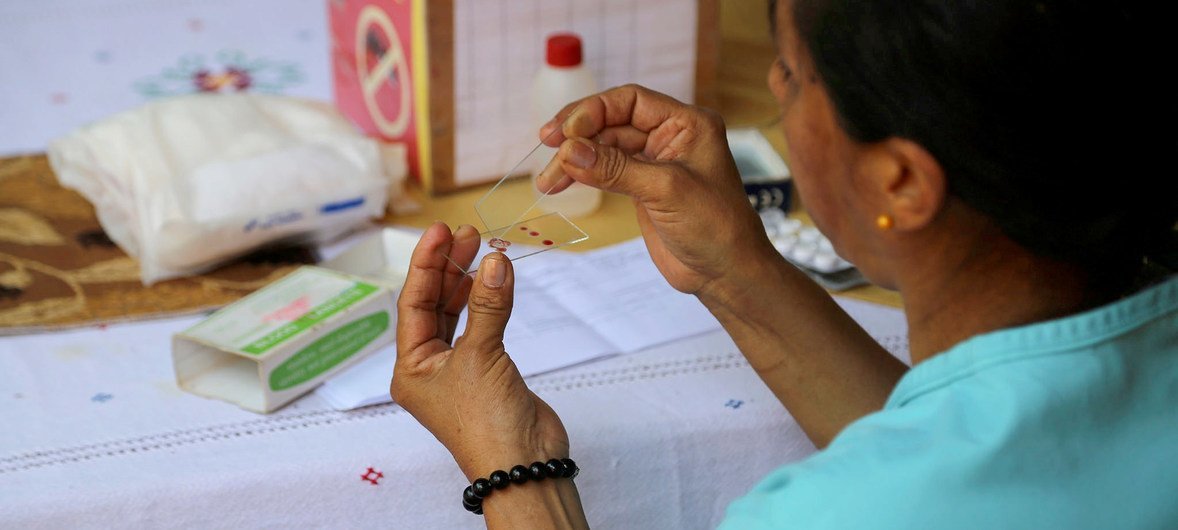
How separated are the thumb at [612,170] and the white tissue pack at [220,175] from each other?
1.39 feet

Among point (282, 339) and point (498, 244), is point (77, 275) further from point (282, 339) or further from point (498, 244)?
point (498, 244)

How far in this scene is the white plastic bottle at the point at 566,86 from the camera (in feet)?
4.35

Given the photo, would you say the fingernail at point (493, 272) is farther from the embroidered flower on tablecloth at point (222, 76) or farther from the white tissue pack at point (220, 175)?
the embroidered flower on tablecloth at point (222, 76)

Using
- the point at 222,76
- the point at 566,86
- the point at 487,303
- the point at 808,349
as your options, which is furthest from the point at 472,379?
the point at 222,76

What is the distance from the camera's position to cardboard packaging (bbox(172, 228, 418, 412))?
1.00m

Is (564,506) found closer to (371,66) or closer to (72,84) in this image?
(371,66)

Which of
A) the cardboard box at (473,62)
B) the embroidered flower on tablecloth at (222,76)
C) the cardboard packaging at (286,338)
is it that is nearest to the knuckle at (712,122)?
the cardboard packaging at (286,338)

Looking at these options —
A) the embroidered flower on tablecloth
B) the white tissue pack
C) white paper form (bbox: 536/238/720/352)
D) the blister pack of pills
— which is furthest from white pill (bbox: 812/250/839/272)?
the embroidered flower on tablecloth

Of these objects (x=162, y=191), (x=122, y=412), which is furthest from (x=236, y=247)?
(x=122, y=412)

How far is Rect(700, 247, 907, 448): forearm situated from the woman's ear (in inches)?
11.0

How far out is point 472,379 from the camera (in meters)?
0.87

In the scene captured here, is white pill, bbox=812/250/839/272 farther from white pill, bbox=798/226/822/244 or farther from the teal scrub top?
the teal scrub top

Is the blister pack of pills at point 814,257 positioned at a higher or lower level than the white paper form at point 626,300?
higher

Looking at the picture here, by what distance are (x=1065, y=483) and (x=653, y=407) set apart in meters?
0.43
